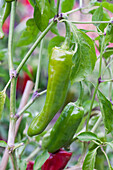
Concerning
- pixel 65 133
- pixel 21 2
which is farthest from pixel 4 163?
pixel 21 2

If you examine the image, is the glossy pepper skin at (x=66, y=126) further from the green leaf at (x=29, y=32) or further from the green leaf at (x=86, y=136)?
the green leaf at (x=29, y=32)

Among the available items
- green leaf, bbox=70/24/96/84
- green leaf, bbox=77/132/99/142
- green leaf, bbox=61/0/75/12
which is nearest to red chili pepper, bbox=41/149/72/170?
green leaf, bbox=77/132/99/142

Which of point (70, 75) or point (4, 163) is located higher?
point (70, 75)

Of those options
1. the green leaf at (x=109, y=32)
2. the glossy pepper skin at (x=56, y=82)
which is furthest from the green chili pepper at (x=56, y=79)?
the green leaf at (x=109, y=32)

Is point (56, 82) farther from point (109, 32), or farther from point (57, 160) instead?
point (57, 160)

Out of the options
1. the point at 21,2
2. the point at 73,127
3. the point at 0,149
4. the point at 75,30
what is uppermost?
the point at 21,2

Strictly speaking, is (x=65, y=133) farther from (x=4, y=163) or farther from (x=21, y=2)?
(x=21, y=2)
